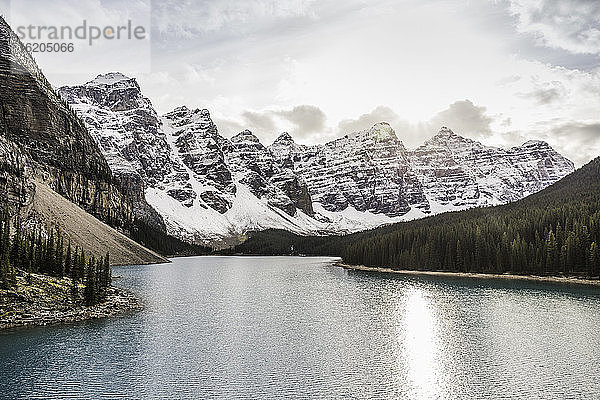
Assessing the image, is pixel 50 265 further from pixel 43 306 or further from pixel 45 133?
pixel 45 133

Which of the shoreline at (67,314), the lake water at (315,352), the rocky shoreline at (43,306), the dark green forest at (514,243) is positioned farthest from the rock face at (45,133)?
the lake water at (315,352)

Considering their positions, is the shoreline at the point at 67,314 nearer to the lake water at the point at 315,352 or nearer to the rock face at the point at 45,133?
the lake water at the point at 315,352

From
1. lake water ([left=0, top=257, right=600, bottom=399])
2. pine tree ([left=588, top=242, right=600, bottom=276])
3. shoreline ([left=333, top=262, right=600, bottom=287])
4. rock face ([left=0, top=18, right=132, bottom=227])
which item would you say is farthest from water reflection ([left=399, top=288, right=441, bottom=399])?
rock face ([left=0, top=18, right=132, bottom=227])

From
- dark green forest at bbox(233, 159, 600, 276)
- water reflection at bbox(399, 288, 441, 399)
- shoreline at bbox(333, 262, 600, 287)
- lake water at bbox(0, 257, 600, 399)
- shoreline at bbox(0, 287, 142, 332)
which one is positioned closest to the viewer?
lake water at bbox(0, 257, 600, 399)

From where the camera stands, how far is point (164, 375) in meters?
30.6

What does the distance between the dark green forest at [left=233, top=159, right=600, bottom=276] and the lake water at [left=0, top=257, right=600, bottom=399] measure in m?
36.6

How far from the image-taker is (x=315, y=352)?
37156 mm

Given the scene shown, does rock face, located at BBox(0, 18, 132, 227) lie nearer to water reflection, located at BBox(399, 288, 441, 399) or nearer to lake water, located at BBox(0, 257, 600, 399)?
lake water, located at BBox(0, 257, 600, 399)

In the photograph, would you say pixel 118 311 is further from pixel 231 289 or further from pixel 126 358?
pixel 231 289

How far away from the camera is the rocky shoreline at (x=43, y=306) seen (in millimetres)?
41281

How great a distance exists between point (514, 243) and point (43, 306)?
9437 cm

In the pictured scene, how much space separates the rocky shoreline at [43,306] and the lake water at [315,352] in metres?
1.79

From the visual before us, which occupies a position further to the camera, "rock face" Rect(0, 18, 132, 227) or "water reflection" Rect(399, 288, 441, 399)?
"rock face" Rect(0, 18, 132, 227)

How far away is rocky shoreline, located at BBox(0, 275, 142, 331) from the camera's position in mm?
41281
